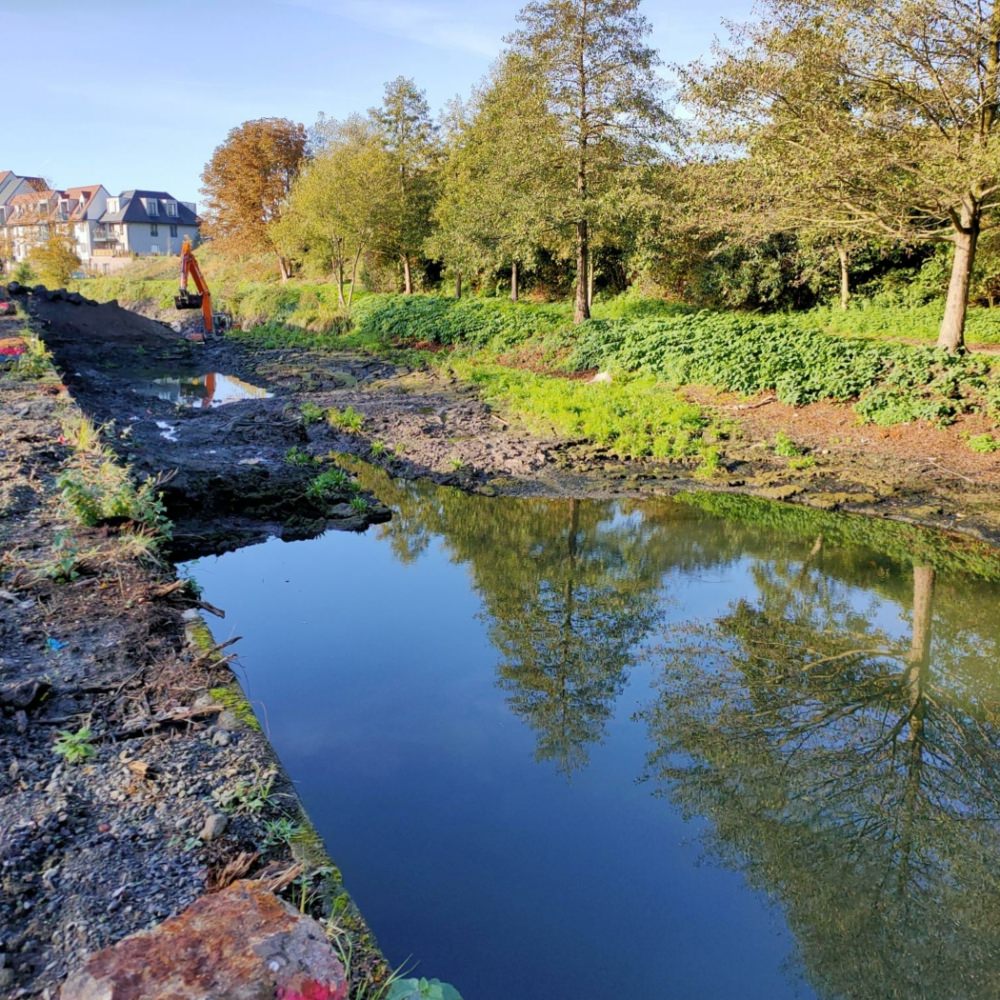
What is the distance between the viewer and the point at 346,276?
41844 mm

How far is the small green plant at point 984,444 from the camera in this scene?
11750 millimetres

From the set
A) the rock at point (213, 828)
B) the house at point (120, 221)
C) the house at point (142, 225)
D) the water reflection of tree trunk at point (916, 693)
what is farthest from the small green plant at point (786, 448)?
the house at point (142, 225)

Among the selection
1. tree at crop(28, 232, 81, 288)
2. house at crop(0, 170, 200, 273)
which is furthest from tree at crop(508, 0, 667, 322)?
house at crop(0, 170, 200, 273)

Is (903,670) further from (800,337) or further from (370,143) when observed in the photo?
(370,143)

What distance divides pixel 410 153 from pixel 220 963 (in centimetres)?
3508

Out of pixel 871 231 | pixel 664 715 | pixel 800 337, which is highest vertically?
pixel 871 231

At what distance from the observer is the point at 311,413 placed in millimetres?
16531

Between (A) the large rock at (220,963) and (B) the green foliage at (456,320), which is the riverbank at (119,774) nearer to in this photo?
(A) the large rock at (220,963)

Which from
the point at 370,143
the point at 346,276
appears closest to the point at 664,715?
the point at 370,143

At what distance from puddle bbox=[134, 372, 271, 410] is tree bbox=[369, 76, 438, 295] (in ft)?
37.3

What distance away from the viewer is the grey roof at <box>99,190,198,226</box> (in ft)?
235

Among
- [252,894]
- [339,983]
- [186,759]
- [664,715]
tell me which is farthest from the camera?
[664,715]

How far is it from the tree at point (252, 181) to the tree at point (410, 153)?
13.0 meters

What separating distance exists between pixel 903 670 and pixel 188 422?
1368 centimetres
